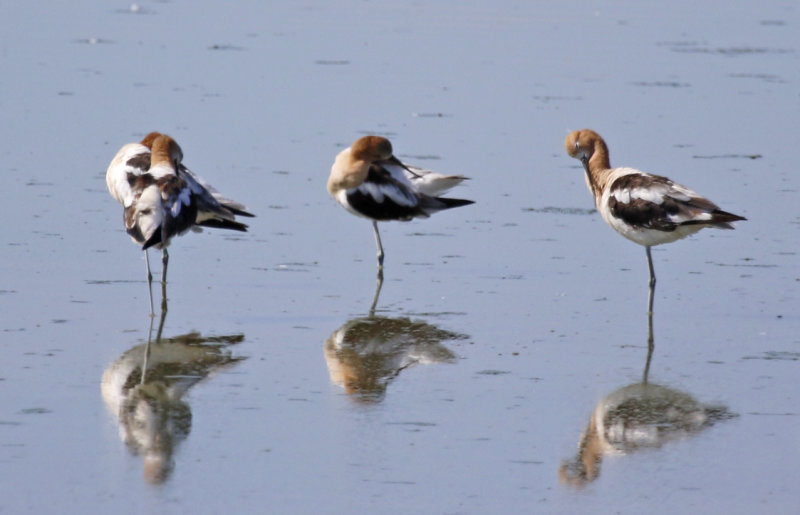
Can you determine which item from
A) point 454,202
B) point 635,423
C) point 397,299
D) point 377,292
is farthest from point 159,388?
point 454,202

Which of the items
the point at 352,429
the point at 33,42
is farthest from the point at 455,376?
the point at 33,42

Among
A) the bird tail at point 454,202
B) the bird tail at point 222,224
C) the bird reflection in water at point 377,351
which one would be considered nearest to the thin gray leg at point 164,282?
the bird tail at point 222,224

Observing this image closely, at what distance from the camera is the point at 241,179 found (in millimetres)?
12266

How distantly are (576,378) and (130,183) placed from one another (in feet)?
12.0

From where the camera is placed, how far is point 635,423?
666cm

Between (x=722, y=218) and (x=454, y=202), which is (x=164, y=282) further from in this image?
(x=722, y=218)

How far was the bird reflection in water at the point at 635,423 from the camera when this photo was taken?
6.11m

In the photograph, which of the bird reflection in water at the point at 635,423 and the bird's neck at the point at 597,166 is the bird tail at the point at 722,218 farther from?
the bird reflection in water at the point at 635,423

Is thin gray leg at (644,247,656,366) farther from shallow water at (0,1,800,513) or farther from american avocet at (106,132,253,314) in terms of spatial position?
american avocet at (106,132,253,314)

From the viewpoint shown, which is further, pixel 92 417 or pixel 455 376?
pixel 455 376

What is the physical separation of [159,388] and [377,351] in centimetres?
145

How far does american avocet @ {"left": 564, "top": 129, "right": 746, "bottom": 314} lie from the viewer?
8.88 m

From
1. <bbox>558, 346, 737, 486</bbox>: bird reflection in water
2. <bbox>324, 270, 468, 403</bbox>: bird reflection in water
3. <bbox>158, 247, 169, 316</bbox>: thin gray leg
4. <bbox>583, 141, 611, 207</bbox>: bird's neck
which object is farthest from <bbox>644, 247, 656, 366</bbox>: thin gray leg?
<bbox>158, 247, 169, 316</bbox>: thin gray leg

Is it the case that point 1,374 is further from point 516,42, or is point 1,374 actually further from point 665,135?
point 516,42
